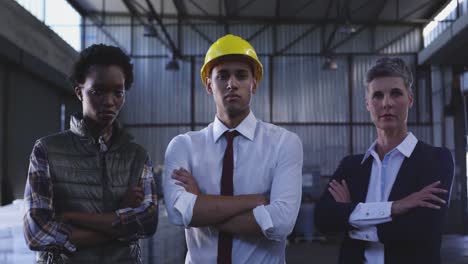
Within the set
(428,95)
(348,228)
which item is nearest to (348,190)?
(348,228)

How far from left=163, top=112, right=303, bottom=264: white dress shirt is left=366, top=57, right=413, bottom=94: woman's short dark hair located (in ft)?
1.87

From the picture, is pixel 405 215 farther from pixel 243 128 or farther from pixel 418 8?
pixel 418 8

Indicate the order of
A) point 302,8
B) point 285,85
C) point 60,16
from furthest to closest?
1. point 285,85
2. point 302,8
3. point 60,16

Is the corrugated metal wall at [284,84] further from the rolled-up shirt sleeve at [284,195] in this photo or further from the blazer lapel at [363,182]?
the rolled-up shirt sleeve at [284,195]

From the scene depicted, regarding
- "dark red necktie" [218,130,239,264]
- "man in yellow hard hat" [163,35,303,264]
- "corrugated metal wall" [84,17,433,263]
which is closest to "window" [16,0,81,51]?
"corrugated metal wall" [84,17,433,263]

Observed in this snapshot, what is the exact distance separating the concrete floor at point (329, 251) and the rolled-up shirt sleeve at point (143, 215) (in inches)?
280

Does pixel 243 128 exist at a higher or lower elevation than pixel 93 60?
lower

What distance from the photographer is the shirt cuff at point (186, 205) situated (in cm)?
210

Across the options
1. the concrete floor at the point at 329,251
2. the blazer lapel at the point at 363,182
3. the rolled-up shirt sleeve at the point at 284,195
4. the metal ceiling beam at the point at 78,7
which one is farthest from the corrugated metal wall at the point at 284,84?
the rolled-up shirt sleeve at the point at 284,195

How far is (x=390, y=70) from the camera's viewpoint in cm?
233

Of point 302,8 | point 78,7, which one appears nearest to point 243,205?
point 302,8

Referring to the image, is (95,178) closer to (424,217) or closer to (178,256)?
(424,217)

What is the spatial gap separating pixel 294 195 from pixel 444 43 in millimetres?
12852

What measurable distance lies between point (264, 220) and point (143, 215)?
0.58 meters
